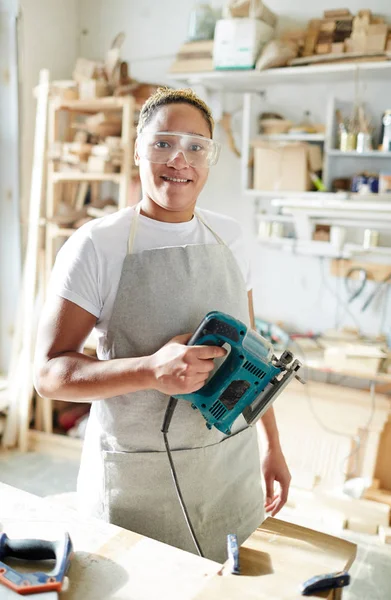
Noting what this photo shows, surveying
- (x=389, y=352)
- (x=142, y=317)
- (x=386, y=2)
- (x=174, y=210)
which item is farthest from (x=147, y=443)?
(x=386, y=2)

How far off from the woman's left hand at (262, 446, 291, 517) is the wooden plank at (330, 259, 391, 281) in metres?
1.93

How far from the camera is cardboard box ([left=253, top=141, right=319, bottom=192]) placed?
3.15 meters

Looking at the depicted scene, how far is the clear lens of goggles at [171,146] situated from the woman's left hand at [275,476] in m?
0.82

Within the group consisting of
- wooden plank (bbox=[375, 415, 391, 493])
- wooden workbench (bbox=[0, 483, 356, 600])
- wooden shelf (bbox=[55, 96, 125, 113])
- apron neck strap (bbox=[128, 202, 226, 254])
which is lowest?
wooden plank (bbox=[375, 415, 391, 493])

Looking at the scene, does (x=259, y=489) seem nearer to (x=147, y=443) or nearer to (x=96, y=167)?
(x=147, y=443)

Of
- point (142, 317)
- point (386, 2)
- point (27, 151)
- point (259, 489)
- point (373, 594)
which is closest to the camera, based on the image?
point (142, 317)

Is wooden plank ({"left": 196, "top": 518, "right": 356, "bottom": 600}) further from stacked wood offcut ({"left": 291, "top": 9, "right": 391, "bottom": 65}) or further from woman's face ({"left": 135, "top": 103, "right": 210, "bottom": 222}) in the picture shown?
stacked wood offcut ({"left": 291, "top": 9, "right": 391, "bottom": 65})

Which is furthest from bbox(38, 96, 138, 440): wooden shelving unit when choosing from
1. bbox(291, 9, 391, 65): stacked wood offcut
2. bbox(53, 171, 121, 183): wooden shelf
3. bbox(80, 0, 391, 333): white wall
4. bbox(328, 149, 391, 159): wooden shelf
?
bbox(328, 149, 391, 159): wooden shelf

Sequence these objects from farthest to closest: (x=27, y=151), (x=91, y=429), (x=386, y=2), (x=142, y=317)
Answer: (x=27, y=151) → (x=386, y=2) → (x=91, y=429) → (x=142, y=317)

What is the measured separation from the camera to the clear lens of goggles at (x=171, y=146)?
1.34 metres

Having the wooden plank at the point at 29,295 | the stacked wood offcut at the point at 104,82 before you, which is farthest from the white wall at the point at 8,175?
the stacked wood offcut at the point at 104,82

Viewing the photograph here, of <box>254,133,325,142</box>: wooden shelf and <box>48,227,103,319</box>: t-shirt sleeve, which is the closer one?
<box>48,227,103,319</box>: t-shirt sleeve

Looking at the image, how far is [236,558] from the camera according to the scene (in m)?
1.03

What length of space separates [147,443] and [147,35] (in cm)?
315
